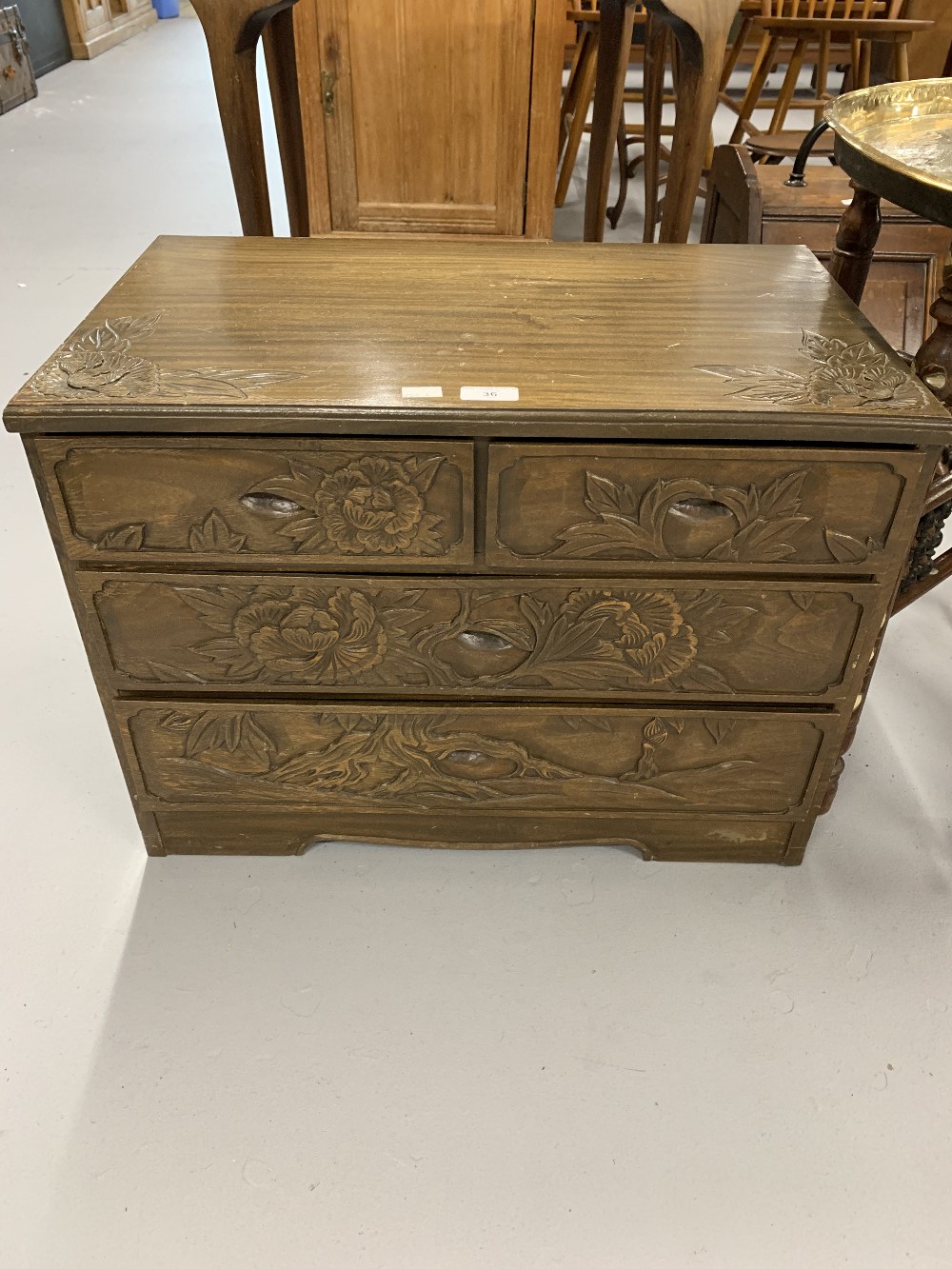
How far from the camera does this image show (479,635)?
1.14 m

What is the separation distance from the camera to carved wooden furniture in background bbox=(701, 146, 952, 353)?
2.23m

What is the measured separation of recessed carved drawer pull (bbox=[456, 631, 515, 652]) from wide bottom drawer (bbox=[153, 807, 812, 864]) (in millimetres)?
291

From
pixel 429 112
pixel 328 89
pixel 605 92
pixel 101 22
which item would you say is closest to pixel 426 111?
pixel 429 112

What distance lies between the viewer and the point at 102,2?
18.6ft

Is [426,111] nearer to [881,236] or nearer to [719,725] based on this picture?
[881,236]

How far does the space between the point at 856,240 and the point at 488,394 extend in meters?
0.73

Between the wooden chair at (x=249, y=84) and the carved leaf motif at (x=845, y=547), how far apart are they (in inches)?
45.0

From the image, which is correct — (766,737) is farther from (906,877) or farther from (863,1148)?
(863,1148)

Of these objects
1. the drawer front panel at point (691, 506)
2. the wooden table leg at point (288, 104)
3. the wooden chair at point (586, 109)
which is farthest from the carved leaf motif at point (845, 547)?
the wooden chair at point (586, 109)

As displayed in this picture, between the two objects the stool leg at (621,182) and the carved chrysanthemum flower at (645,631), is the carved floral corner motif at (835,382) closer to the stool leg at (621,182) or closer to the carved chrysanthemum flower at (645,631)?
the carved chrysanthemum flower at (645,631)

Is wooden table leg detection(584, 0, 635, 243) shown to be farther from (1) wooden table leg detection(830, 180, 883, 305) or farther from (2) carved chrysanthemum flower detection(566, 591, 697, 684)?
(2) carved chrysanthemum flower detection(566, 591, 697, 684)

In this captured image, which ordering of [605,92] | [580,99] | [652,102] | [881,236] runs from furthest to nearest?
1. [580,99]
2. [652,102]
3. [881,236]
4. [605,92]

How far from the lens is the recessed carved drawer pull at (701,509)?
40.8 inches

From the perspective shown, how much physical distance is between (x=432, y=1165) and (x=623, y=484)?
768 millimetres
